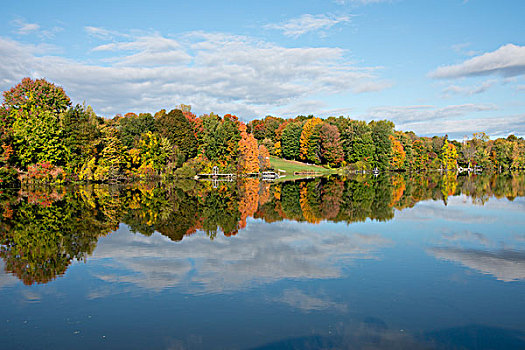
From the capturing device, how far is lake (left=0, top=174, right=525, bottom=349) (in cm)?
773

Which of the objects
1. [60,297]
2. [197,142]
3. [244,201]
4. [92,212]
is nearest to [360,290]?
[60,297]

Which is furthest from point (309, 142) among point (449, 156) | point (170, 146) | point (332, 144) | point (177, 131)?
point (449, 156)

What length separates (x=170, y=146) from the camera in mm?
68125

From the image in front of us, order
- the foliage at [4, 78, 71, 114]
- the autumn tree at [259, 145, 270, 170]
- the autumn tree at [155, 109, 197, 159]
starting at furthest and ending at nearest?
1. the autumn tree at [259, 145, 270, 170]
2. the autumn tree at [155, 109, 197, 159]
3. the foliage at [4, 78, 71, 114]

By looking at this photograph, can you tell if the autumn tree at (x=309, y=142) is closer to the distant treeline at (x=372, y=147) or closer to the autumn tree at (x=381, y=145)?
the distant treeline at (x=372, y=147)

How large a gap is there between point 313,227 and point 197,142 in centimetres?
6206

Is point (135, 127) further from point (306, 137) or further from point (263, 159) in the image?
point (306, 137)

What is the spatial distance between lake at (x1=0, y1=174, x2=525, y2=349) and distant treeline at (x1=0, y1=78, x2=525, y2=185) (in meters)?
31.0

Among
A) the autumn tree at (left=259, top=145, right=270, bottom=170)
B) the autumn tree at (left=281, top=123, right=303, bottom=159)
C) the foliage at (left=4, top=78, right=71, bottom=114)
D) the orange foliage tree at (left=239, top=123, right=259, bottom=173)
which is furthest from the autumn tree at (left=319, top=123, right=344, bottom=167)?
the foliage at (left=4, top=78, right=71, bottom=114)

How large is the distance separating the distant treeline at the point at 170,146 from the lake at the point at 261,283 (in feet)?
102

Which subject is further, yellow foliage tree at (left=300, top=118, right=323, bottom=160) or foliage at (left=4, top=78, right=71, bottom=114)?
yellow foliage tree at (left=300, top=118, right=323, bottom=160)

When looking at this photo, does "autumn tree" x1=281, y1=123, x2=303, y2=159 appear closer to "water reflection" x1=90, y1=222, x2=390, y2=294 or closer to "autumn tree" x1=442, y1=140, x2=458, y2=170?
"autumn tree" x1=442, y1=140, x2=458, y2=170

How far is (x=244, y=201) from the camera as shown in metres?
31.7

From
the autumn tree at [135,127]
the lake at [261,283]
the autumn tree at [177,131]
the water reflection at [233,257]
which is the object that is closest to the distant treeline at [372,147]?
the autumn tree at [177,131]
